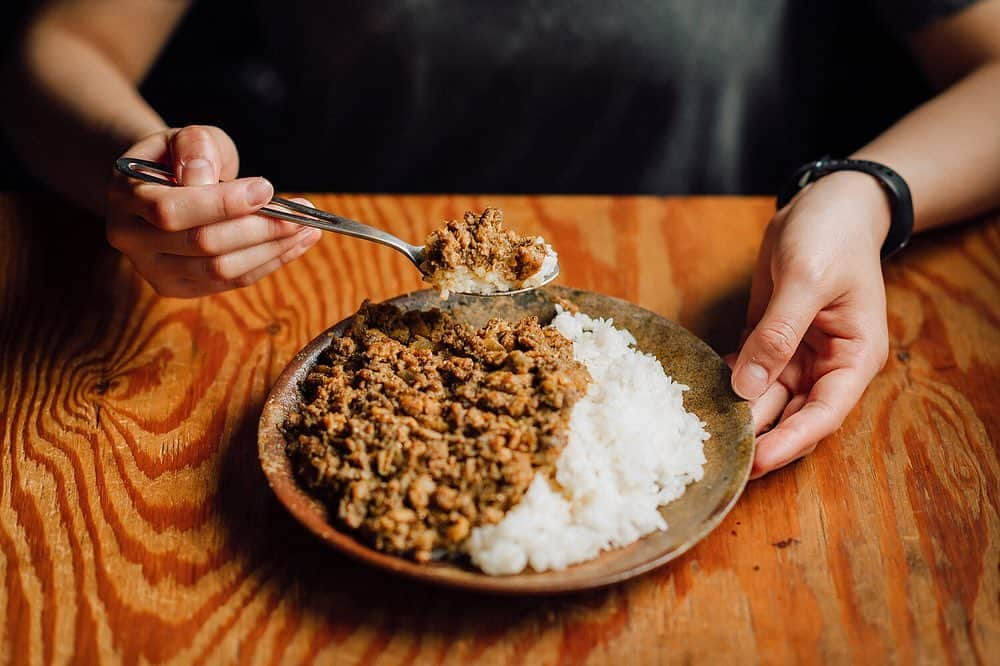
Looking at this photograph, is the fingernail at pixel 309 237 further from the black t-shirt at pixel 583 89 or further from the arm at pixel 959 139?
the arm at pixel 959 139

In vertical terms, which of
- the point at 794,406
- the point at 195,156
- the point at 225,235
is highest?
the point at 195,156

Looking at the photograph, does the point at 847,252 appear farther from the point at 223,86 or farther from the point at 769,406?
the point at 223,86

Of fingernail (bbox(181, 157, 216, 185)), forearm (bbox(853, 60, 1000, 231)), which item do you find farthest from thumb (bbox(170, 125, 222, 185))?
forearm (bbox(853, 60, 1000, 231))

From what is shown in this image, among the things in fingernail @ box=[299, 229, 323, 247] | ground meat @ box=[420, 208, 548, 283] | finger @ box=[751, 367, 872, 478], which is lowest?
finger @ box=[751, 367, 872, 478]

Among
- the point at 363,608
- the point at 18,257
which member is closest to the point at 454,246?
the point at 363,608

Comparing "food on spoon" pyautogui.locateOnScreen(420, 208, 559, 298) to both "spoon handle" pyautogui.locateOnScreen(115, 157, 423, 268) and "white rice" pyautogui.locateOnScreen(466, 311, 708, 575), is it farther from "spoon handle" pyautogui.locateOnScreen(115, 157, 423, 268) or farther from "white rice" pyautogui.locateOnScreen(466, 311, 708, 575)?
"white rice" pyautogui.locateOnScreen(466, 311, 708, 575)

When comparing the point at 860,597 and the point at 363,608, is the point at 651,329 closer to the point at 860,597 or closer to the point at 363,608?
the point at 860,597

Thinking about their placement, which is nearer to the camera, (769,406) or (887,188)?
(769,406)

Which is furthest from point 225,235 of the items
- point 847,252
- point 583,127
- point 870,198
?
point 583,127
